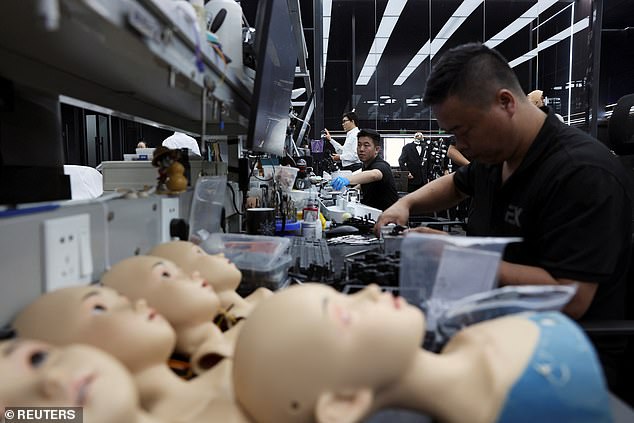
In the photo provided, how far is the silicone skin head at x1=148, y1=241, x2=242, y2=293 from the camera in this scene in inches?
34.6

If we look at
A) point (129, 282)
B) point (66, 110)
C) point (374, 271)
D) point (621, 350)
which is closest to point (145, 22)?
point (129, 282)

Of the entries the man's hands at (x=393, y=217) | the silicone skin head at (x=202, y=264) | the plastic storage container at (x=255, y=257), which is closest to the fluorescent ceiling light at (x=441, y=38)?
the man's hands at (x=393, y=217)

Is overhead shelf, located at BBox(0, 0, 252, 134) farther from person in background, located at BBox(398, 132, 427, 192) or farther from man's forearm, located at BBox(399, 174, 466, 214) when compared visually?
person in background, located at BBox(398, 132, 427, 192)

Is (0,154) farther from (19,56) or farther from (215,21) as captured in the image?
(215,21)

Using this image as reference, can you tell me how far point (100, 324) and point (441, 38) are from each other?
8994 mm

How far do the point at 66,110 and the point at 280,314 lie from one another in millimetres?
7277

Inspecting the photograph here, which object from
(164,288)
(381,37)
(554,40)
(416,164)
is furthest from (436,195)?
(554,40)

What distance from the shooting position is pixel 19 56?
1.02 m

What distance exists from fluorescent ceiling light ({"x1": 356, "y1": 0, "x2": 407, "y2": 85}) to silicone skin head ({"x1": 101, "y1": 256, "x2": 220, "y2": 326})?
7561 mm

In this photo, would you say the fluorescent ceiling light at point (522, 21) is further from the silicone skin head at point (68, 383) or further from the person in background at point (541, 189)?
the silicone skin head at point (68, 383)

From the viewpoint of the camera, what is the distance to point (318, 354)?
49cm

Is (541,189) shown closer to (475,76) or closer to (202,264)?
(475,76)

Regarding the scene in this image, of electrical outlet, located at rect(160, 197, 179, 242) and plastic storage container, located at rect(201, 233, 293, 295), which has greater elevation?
electrical outlet, located at rect(160, 197, 179, 242)

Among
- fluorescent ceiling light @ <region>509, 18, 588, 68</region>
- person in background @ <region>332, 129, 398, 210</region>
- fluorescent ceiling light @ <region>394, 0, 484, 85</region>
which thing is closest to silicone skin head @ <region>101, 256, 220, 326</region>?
person in background @ <region>332, 129, 398, 210</region>
